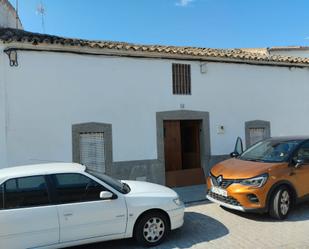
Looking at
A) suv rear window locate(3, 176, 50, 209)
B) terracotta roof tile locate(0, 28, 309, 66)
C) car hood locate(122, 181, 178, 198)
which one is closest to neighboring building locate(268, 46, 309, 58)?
terracotta roof tile locate(0, 28, 309, 66)

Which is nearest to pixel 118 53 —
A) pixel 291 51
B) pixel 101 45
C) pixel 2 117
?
pixel 101 45

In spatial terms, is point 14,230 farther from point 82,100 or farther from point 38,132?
point 82,100

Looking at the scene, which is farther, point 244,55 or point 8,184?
point 244,55

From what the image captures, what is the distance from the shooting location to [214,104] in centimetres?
1053

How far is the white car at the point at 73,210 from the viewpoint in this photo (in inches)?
183

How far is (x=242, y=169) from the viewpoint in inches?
266

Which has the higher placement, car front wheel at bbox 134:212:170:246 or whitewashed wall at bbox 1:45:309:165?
whitewashed wall at bbox 1:45:309:165

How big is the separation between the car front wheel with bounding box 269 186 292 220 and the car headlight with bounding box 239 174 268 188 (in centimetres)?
38

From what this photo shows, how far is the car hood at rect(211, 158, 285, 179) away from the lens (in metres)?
6.52

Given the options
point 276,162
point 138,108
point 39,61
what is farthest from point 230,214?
point 39,61

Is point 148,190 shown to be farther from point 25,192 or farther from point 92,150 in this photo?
point 92,150

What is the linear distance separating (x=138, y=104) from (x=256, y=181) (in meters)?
4.19

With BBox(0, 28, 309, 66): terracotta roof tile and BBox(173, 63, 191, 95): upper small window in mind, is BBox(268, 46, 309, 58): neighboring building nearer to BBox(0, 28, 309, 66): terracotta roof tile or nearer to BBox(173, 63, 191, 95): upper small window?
BBox(0, 28, 309, 66): terracotta roof tile

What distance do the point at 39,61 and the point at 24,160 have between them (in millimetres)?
2439
